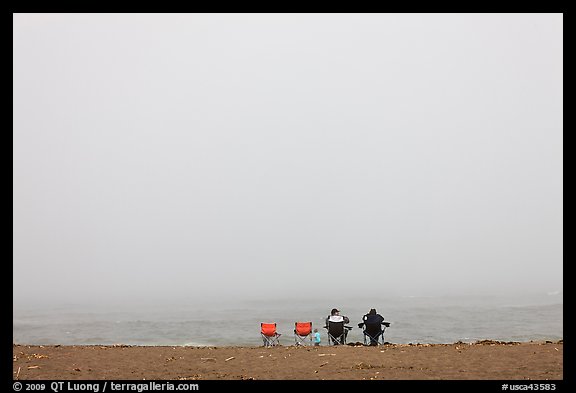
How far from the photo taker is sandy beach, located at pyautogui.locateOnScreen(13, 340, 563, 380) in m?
10.1

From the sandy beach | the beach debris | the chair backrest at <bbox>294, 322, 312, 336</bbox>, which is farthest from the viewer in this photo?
the chair backrest at <bbox>294, 322, 312, 336</bbox>

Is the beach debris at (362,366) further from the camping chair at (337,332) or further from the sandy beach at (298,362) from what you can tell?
the camping chair at (337,332)

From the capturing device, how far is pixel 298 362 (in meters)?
11.6

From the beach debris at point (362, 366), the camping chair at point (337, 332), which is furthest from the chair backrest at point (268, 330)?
the beach debris at point (362, 366)

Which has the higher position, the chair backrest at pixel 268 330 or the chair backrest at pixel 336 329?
the chair backrest at pixel 336 329

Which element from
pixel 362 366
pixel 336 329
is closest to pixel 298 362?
pixel 362 366

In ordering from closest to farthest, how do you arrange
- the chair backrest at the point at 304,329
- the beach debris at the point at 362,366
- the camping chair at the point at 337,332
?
1. the beach debris at the point at 362,366
2. the camping chair at the point at 337,332
3. the chair backrest at the point at 304,329

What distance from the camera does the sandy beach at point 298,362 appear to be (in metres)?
10.1

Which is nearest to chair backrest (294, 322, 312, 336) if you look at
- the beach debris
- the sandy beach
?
the sandy beach

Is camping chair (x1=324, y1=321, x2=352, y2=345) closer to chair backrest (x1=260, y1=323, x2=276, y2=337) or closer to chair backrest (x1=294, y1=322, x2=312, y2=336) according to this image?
chair backrest (x1=294, y1=322, x2=312, y2=336)

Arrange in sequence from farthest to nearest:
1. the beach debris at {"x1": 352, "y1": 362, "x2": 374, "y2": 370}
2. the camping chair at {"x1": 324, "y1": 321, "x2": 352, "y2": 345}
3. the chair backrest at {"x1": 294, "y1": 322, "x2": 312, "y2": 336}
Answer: the chair backrest at {"x1": 294, "y1": 322, "x2": 312, "y2": 336}, the camping chair at {"x1": 324, "y1": 321, "x2": 352, "y2": 345}, the beach debris at {"x1": 352, "y1": 362, "x2": 374, "y2": 370}

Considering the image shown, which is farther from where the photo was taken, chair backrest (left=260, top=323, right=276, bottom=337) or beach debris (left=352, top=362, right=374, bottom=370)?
chair backrest (left=260, top=323, right=276, bottom=337)
